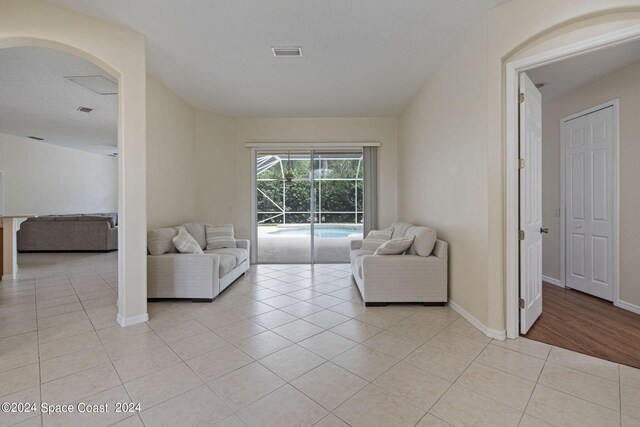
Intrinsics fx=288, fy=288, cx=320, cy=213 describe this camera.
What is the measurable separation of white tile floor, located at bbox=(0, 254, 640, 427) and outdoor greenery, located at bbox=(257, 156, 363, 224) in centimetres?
327

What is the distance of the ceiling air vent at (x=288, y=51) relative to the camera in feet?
10.3

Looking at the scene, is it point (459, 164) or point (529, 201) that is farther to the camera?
point (459, 164)

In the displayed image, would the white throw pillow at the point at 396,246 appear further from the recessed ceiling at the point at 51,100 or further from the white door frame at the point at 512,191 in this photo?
the recessed ceiling at the point at 51,100

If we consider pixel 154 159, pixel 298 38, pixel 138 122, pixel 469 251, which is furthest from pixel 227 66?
pixel 469 251

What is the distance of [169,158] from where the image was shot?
14.1 ft

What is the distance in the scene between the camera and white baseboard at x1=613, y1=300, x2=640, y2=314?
309cm

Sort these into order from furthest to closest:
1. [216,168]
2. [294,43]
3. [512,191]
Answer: [216,168]
[294,43]
[512,191]

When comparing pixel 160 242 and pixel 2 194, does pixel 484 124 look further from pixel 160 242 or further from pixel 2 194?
pixel 2 194

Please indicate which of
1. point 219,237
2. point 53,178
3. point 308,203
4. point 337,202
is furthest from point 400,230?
point 53,178

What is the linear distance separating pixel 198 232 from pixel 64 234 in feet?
15.4

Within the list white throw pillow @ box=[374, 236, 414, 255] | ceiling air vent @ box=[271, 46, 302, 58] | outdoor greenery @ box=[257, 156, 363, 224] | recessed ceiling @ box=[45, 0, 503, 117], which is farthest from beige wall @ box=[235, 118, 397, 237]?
white throw pillow @ box=[374, 236, 414, 255]

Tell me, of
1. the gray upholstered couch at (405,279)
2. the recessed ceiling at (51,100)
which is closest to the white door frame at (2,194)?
the recessed ceiling at (51,100)

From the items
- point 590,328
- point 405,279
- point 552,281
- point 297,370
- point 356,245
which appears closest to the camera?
point 297,370

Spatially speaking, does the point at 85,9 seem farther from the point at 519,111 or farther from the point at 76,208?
the point at 76,208
